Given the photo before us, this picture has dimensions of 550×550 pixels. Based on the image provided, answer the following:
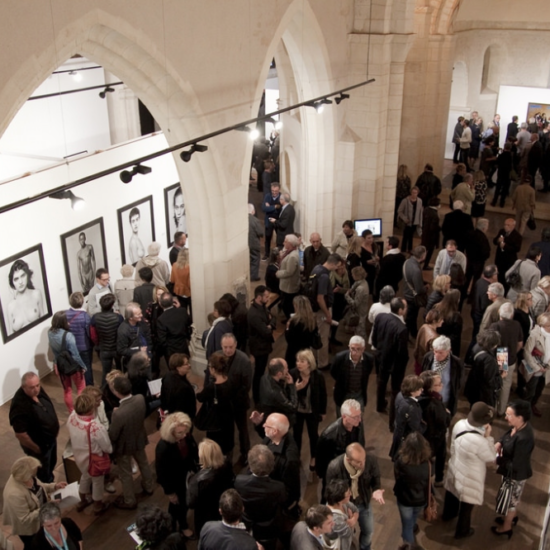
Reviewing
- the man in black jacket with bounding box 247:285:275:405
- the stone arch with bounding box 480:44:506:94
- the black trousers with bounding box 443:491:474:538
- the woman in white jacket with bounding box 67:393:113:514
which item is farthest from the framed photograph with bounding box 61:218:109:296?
the stone arch with bounding box 480:44:506:94

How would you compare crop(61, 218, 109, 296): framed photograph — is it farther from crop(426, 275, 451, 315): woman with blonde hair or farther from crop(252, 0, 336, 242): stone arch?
crop(426, 275, 451, 315): woman with blonde hair

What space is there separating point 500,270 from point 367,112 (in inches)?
133

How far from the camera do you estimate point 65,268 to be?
26.1 ft

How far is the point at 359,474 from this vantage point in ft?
14.9

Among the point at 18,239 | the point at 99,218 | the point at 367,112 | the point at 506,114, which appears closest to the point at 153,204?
the point at 99,218

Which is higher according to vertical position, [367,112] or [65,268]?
[367,112]

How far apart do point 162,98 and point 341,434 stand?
367 centimetres


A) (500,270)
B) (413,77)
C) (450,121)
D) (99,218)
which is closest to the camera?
(99,218)

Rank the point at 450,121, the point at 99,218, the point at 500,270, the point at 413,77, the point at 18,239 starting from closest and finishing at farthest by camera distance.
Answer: the point at 18,239 < the point at 99,218 < the point at 500,270 < the point at 413,77 < the point at 450,121

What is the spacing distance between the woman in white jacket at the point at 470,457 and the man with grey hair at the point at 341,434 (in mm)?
753

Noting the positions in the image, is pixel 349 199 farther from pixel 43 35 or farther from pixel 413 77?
pixel 43 35

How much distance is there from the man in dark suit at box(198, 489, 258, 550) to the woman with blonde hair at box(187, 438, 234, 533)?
1.76ft

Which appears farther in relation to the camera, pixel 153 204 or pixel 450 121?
pixel 450 121

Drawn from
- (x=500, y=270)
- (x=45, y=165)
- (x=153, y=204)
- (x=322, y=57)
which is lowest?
(x=500, y=270)
